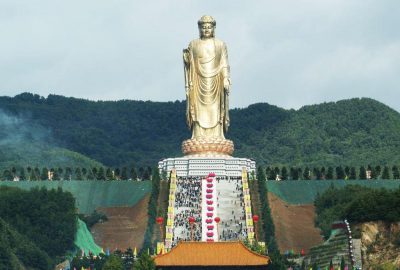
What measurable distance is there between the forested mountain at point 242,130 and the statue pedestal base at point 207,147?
30.4m

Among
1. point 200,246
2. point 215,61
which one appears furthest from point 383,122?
point 200,246

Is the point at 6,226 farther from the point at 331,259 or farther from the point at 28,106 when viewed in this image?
the point at 28,106

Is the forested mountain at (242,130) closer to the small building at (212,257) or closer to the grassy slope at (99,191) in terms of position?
the grassy slope at (99,191)

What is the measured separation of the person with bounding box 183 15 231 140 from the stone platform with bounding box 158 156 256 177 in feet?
5.83

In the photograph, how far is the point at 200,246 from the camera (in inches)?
2115

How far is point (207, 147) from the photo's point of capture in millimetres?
69375

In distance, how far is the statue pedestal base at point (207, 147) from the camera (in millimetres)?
69375

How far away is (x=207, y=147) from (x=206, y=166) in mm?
1563

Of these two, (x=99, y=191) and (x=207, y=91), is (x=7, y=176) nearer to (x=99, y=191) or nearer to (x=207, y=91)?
(x=99, y=191)

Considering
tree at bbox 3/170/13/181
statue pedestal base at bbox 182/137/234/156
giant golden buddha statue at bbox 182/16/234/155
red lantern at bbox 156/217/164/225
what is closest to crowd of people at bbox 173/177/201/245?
red lantern at bbox 156/217/164/225

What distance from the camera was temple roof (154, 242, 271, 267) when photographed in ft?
173

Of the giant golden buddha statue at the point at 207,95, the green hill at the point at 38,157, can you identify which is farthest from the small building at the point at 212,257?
the green hill at the point at 38,157

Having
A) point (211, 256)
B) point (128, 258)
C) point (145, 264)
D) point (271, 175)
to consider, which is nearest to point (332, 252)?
point (211, 256)

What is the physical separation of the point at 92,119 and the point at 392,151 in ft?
102
